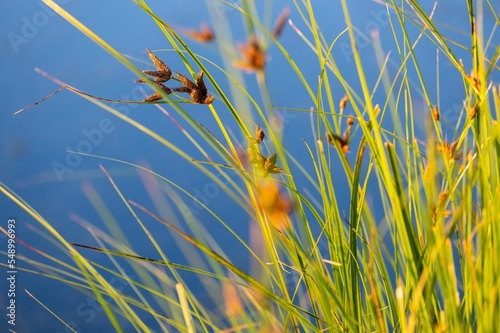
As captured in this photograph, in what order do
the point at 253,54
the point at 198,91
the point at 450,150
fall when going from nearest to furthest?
the point at 253,54 → the point at 198,91 → the point at 450,150

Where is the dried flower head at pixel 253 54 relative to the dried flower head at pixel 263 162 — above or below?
above

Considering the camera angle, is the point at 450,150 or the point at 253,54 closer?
the point at 253,54

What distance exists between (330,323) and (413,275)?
0.15 metres

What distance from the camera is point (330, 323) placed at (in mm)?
729

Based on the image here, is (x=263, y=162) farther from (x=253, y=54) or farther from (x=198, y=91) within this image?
(x=253, y=54)

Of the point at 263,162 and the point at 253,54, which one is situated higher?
the point at 253,54

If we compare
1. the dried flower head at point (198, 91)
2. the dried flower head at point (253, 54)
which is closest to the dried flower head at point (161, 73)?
the dried flower head at point (198, 91)

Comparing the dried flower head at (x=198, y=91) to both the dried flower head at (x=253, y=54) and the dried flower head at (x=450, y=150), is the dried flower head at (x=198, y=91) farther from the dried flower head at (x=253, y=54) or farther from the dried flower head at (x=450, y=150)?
the dried flower head at (x=450, y=150)

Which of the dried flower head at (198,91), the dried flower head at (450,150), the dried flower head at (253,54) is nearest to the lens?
the dried flower head at (253,54)

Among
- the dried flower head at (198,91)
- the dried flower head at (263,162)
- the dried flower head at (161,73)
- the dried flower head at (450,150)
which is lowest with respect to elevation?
the dried flower head at (450,150)

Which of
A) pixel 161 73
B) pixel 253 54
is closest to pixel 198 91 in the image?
pixel 161 73

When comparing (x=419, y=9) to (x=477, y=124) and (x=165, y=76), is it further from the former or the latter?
(x=165, y=76)

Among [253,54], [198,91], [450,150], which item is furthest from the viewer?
[450,150]

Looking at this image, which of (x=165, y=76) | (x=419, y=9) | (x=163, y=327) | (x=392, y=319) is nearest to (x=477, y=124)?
(x=419, y=9)
